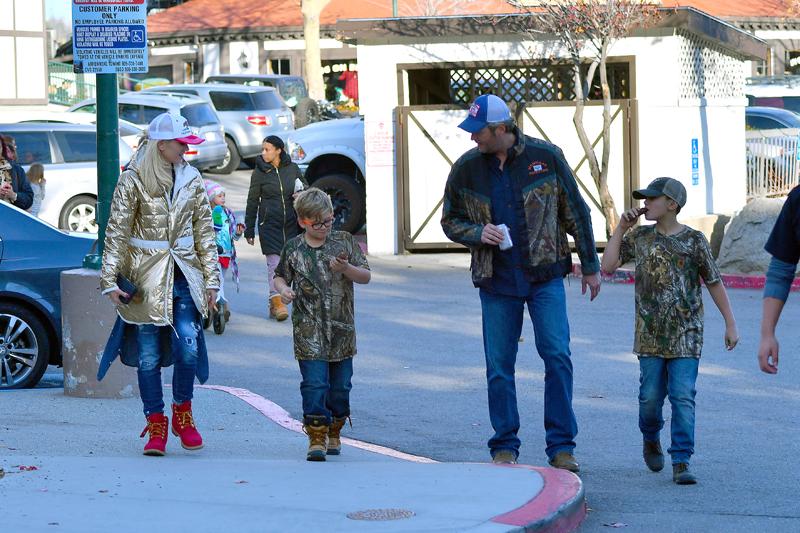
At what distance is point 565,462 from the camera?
7297mm

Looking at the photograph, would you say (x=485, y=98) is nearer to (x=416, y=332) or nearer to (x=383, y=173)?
(x=416, y=332)

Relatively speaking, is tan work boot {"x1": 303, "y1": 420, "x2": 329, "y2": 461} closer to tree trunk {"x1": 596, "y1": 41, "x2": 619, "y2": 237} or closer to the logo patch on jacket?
the logo patch on jacket

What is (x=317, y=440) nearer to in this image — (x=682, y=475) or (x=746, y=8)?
(x=682, y=475)

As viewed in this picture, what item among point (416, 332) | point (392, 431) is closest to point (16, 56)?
point (416, 332)

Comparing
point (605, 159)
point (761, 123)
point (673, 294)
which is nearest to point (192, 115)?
point (761, 123)

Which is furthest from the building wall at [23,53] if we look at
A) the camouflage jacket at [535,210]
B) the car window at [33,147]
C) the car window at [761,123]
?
the camouflage jacket at [535,210]

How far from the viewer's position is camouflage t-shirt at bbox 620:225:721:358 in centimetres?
728

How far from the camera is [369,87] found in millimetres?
19531

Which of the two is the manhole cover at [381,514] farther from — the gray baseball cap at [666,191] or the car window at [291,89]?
the car window at [291,89]

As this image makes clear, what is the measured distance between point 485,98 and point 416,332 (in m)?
6.35

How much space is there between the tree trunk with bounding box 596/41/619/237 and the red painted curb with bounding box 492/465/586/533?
1170cm

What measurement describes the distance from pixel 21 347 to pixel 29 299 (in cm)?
36

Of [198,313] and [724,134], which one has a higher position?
[724,134]

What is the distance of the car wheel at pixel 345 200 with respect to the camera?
819 inches
